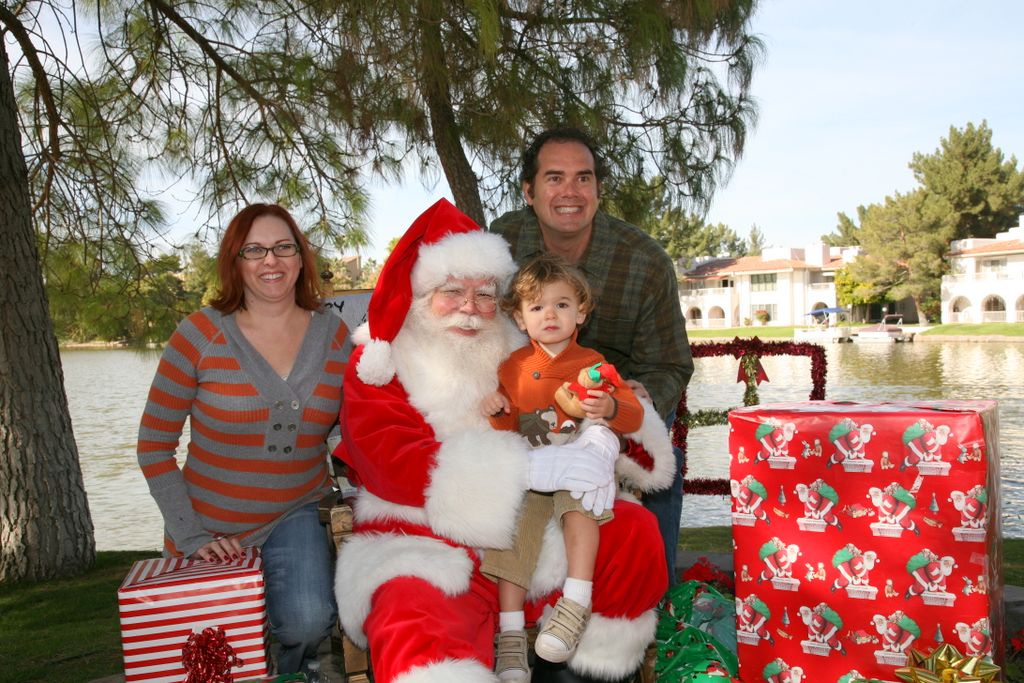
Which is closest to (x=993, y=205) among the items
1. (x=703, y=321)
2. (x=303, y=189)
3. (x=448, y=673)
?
(x=703, y=321)

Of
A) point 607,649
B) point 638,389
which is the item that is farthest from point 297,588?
point 638,389

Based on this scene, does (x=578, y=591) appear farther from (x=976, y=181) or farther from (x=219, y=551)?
(x=976, y=181)

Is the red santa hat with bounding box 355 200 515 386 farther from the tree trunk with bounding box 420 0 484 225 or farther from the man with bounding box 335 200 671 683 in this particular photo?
the tree trunk with bounding box 420 0 484 225

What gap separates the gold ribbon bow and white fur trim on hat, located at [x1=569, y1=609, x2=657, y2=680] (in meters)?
0.67

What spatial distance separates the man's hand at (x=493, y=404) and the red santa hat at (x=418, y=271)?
29 centimetres

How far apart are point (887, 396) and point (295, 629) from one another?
43.5ft

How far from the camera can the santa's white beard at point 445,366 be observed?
2404 mm

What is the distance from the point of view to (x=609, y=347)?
126 inches

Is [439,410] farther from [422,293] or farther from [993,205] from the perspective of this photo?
[993,205]

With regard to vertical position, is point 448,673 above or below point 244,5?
below

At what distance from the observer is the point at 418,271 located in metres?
2.49

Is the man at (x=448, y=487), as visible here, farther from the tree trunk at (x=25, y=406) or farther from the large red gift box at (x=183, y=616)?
the tree trunk at (x=25, y=406)

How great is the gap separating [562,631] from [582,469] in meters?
0.41

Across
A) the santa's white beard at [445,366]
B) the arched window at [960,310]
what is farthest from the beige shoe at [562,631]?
the arched window at [960,310]
